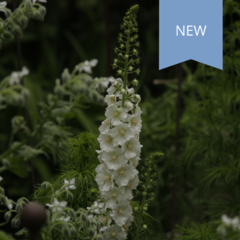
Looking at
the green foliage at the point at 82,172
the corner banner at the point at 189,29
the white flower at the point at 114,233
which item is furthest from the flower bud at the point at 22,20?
the corner banner at the point at 189,29

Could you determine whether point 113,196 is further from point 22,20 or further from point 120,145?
point 22,20

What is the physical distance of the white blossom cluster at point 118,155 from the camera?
807 millimetres

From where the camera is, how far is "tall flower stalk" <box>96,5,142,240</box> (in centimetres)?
81

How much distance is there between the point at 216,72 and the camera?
1364 mm

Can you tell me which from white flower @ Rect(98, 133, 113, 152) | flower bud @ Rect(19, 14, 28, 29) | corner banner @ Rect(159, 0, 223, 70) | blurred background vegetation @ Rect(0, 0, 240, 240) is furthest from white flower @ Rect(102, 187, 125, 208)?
corner banner @ Rect(159, 0, 223, 70)

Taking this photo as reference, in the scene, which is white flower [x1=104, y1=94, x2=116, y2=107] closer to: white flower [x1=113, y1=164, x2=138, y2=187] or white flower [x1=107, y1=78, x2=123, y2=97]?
white flower [x1=107, y1=78, x2=123, y2=97]

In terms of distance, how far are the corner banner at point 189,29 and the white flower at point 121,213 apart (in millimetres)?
537

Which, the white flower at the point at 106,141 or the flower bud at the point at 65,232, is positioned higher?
the white flower at the point at 106,141

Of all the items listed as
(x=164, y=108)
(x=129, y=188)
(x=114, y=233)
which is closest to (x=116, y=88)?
(x=129, y=188)

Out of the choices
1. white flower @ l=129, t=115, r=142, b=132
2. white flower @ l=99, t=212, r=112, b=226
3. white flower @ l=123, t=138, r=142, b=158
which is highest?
white flower @ l=129, t=115, r=142, b=132

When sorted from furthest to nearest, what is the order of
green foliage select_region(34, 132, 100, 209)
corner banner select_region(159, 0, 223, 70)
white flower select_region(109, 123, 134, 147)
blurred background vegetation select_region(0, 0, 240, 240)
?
→ blurred background vegetation select_region(0, 0, 240, 240)
corner banner select_region(159, 0, 223, 70)
green foliage select_region(34, 132, 100, 209)
white flower select_region(109, 123, 134, 147)

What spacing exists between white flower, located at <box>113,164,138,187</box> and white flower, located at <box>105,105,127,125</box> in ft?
0.36

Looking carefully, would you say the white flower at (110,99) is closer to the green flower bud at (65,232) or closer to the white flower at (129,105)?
the white flower at (129,105)

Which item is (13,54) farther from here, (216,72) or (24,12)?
(24,12)
